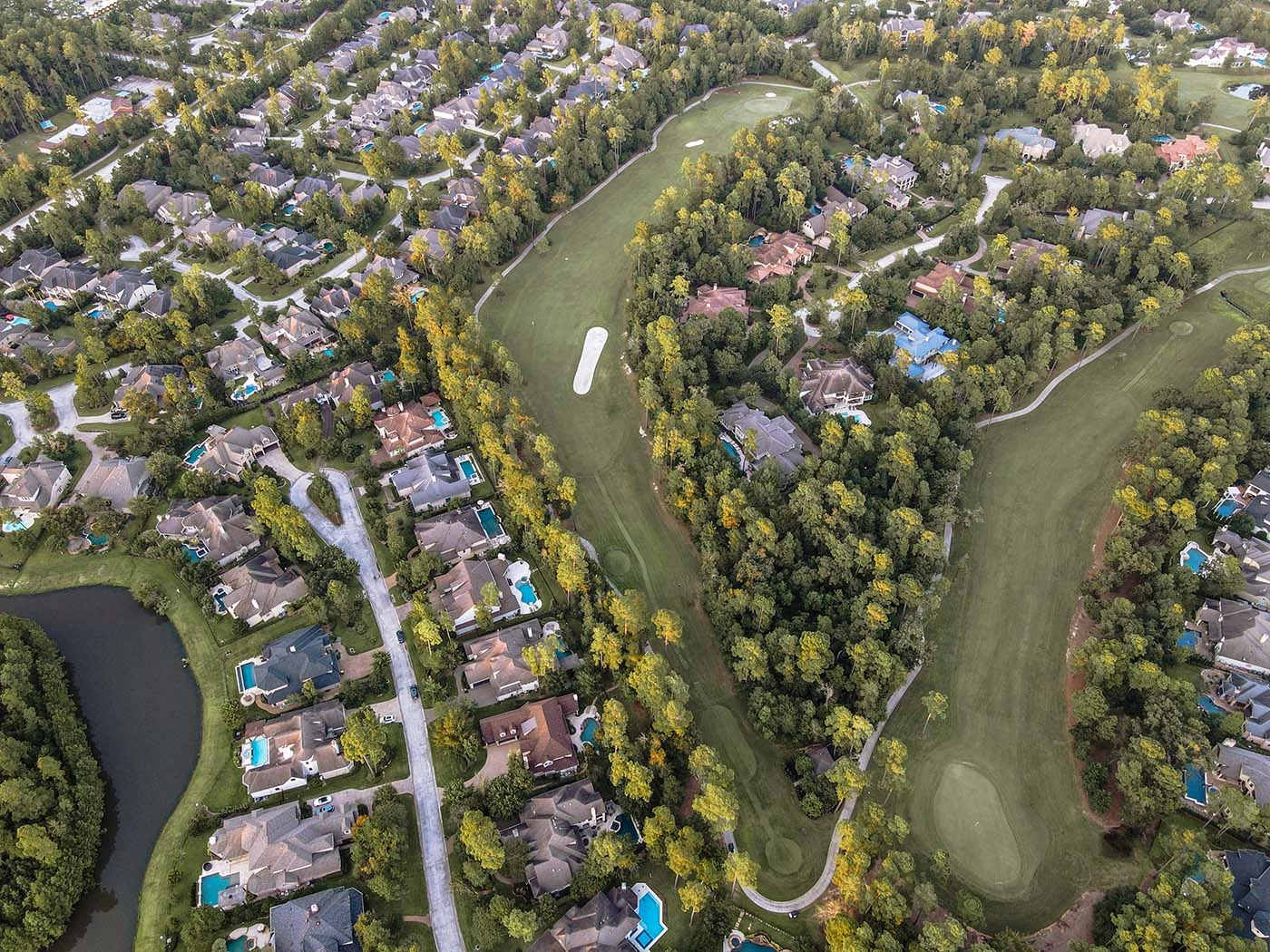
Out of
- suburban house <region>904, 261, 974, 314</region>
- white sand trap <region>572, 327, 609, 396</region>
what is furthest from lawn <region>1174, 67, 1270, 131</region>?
white sand trap <region>572, 327, 609, 396</region>

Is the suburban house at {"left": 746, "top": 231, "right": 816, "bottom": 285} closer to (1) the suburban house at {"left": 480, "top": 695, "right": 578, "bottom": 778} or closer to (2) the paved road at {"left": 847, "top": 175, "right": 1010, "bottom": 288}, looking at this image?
(2) the paved road at {"left": 847, "top": 175, "right": 1010, "bottom": 288}

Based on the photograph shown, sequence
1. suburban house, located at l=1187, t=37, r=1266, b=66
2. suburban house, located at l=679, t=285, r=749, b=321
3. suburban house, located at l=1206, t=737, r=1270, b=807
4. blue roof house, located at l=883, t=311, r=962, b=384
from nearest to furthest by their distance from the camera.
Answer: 1. suburban house, located at l=1206, t=737, r=1270, b=807
2. blue roof house, located at l=883, t=311, r=962, b=384
3. suburban house, located at l=679, t=285, r=749, b=321
4. suburban house, located at l=1187, t=37, r=1266, b=66

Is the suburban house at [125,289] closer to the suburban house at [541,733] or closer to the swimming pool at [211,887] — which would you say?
the swimming pool at [211,887]

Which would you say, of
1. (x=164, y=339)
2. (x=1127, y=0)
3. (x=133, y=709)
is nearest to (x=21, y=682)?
(x=133, y=709)

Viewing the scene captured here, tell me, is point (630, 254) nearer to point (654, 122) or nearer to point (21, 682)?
point (654, 122)

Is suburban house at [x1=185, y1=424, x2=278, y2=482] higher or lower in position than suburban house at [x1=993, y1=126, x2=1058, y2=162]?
higher
